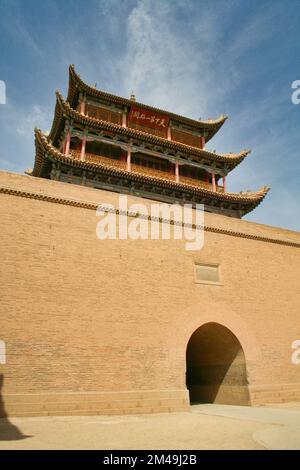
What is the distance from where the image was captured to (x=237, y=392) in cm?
898

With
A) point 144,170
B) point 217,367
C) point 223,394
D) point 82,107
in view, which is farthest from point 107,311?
point 82,107

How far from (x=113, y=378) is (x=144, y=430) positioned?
82.1 inches

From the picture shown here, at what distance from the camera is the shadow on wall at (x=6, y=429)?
466cm

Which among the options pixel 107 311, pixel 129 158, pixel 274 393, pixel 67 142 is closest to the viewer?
pixel 107 311

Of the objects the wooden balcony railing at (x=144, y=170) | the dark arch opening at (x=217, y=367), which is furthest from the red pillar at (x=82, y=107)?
the dark arch opening at (x=217, y=367)

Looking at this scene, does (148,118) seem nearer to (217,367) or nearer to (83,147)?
(83,147)

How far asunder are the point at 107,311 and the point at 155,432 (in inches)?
117

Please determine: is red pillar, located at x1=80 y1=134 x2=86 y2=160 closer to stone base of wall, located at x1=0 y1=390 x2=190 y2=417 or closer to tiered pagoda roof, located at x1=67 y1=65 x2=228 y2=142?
tiered pagoda roof, located at x1=67 y1=65 x2=228 y2=142

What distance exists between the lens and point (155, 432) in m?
5.02

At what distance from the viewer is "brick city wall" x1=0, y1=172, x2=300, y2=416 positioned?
6719 millimetres

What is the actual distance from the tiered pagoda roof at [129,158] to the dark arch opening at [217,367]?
23.1ft

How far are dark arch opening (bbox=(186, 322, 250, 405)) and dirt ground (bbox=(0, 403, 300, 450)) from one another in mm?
2172

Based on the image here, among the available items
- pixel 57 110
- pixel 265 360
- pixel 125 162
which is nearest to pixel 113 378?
pixel 265 360

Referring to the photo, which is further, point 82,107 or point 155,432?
point 82,107
